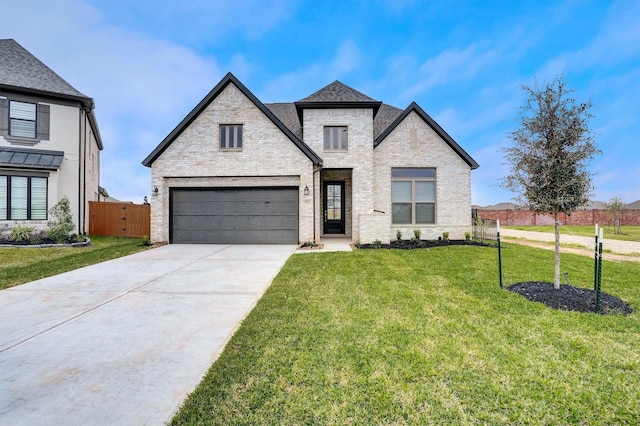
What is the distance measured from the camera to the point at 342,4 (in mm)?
12648

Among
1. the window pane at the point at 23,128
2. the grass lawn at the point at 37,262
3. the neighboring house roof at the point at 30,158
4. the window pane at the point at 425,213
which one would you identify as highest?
the window pane at the point at 23,128

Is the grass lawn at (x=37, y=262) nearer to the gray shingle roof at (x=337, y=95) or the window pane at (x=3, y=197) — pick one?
the window pane at (x=3, y=197)

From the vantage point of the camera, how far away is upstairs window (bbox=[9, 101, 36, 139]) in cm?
1365

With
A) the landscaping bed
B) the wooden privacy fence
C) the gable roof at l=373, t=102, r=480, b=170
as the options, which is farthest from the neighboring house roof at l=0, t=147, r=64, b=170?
the gable roof at l=373, t=102, r=480, b=170

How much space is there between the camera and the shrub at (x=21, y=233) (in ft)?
41.2

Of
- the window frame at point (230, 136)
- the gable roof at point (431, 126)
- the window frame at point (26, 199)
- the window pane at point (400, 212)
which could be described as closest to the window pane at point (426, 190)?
the window pane at point (400, 212)

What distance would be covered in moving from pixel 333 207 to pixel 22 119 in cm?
1516

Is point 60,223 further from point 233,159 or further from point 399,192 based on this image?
point 399,192

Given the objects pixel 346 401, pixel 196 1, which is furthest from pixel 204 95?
pixel 346 401

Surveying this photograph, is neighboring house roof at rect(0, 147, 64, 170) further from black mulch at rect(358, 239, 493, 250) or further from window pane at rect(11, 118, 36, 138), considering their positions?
black mulch at rect(358, 239, 493, 250)

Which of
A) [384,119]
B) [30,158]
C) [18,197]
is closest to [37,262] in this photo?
[18,197]

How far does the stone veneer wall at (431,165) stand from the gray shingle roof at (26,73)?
14833mm

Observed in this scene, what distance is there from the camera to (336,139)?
13.1 meters

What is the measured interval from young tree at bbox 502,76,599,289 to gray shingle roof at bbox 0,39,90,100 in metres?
18.2
